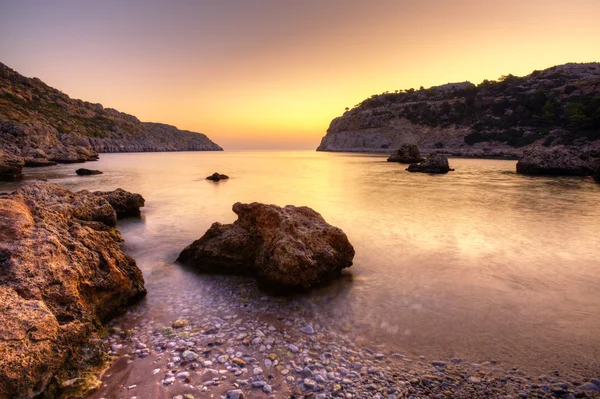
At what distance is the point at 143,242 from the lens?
1138cm

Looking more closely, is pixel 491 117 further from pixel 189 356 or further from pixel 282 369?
pixel 189 356

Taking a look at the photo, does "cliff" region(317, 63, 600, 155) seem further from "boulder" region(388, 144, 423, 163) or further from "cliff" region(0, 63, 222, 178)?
"cliff" region(0, 63, 222, 178)

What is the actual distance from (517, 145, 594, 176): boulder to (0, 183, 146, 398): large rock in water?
43.3 m

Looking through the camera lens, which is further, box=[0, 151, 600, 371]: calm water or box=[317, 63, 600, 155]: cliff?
box=[317, 63, 600, 155]: cliff

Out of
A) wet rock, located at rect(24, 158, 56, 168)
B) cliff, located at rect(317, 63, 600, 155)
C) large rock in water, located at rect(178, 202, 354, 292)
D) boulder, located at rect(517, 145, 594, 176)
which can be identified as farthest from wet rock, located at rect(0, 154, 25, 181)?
cliff, located at rect(317, 63, 600, 155)

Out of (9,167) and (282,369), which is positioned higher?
(9,167)

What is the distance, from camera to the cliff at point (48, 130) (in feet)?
159

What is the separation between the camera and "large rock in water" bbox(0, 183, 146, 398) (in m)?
3.62

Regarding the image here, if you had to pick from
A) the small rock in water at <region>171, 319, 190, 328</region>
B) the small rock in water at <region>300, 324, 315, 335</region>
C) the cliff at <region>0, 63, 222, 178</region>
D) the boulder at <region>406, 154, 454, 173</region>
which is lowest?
the small rock in water at <region>300, 324, 315, 335</region>

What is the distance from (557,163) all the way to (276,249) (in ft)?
134

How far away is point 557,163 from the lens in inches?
1378

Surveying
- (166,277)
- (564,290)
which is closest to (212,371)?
(166,277)

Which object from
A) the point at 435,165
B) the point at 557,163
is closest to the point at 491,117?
the point at 557,163

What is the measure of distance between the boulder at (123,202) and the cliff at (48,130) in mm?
22547
